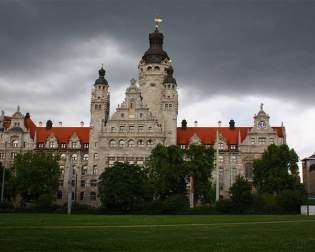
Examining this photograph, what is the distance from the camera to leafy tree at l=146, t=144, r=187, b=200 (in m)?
65.8

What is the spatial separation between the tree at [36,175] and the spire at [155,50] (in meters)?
29.6

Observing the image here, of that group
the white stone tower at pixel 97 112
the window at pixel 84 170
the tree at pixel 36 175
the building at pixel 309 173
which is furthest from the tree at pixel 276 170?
the building at pixel 309 173

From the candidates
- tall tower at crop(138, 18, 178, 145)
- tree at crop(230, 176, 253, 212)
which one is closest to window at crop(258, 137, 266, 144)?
tall tower at crop(138, 18, 178, 145)

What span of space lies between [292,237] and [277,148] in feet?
169

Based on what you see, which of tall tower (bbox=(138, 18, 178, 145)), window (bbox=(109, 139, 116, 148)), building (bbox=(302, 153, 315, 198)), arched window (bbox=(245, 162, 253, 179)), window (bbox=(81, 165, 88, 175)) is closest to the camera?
arched window (bbox=(245, 162, 253, 179))

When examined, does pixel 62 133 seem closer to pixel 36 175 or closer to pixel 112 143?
pixel 112 143

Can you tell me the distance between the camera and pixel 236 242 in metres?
19.5

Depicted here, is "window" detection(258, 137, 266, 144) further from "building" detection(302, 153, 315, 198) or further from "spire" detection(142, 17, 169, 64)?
"building" detection(302, 153, 315, 198)

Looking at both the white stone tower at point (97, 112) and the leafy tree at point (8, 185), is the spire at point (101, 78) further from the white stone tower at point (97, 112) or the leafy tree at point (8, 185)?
the leafy tree at point (8, 185)

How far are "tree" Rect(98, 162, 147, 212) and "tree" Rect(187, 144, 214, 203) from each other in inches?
280

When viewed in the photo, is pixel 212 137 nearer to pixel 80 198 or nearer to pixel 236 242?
pixel 80 198

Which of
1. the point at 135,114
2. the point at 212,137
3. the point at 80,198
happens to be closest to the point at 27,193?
the point at 80,198

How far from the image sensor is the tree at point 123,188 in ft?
202

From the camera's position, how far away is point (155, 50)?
9312cm
